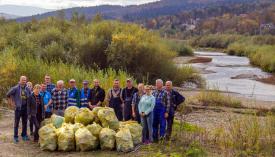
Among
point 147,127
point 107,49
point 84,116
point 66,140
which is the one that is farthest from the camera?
point 107,49

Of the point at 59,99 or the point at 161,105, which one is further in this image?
the point at 59,99

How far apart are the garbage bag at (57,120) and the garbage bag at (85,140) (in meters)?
0.94

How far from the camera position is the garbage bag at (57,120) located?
13242 millimetres

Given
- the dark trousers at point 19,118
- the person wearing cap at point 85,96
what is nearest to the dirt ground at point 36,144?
the dark trousers at point 19,118

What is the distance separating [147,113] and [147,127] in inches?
19.7

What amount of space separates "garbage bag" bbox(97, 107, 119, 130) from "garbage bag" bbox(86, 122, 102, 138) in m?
0.24

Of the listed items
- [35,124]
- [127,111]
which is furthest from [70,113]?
[127,111]

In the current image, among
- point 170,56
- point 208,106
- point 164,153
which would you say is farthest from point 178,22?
point 164,153

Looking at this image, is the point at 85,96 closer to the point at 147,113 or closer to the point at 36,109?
the point at 36,109

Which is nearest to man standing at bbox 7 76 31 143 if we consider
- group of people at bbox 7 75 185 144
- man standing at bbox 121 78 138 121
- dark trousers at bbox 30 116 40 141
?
group of people at bbox 7 75 185 144

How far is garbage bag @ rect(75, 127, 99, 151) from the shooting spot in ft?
40.6

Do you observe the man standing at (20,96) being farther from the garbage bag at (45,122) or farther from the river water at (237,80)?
the river water at (237,80)

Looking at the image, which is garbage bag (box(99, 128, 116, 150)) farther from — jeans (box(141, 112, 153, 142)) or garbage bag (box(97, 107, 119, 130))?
jeans (box(141, 112, 153, 142))

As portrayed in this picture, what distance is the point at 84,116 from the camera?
42.9 feet
